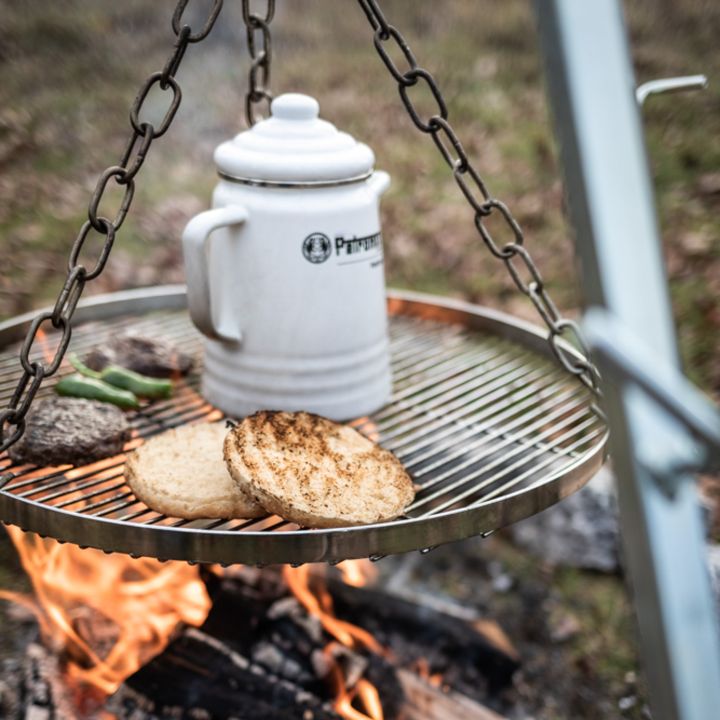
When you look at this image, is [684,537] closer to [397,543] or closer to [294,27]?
[397,543]

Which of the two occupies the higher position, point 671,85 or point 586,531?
point 671,85

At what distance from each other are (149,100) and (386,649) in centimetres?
372

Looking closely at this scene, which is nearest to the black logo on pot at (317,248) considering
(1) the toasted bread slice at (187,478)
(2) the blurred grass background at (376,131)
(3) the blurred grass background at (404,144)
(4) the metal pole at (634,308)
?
(1) the toasted bread slice at (187,478)

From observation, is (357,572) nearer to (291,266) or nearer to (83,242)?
(291,266)

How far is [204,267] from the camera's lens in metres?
1.30

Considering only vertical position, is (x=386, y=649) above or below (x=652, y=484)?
below

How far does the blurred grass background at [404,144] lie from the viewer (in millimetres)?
3369

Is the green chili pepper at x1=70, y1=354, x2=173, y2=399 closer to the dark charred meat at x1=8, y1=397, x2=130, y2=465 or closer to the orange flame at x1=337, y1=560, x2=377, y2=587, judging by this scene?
the dark charred meat at x1=8, y1=397, x2=130, y2=465

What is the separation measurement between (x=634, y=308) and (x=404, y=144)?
4.32 metres

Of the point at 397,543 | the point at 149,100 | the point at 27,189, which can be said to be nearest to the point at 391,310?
the point at 397,543

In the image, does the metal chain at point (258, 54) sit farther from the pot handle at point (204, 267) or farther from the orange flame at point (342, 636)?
the orange flame at point (342, 636)

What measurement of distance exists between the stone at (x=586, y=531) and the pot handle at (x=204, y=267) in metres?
1.26

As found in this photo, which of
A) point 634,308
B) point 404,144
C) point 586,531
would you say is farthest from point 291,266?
point 404,144

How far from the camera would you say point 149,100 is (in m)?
4.87
